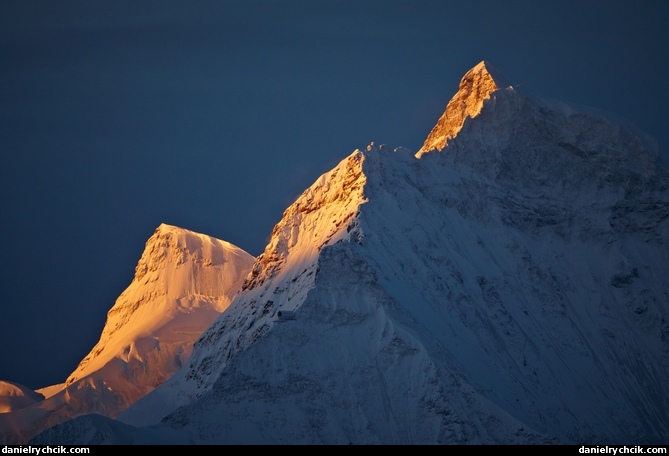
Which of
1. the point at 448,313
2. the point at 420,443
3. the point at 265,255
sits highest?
the point at 265,255

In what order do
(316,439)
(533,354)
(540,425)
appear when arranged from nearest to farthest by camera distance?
(316,439), (540,425), (533,354)

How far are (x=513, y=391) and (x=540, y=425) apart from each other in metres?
5.95

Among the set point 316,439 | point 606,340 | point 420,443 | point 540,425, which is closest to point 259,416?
point 316,439

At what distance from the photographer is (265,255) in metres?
198

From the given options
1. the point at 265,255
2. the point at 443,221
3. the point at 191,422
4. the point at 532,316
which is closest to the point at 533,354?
the point at 532,316

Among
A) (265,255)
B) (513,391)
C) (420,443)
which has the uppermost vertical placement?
(265,255)

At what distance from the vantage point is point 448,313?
180m

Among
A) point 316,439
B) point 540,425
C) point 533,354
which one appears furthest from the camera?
point 533,354

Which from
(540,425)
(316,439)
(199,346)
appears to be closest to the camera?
(316,439)

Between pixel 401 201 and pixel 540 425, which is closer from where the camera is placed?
pixel 540 425

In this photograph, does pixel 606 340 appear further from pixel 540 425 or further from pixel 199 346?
pixel 199 346

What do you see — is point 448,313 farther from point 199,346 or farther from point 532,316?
point 199,346

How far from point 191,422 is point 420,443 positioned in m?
23.3

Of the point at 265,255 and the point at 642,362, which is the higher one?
the point at 265,255
